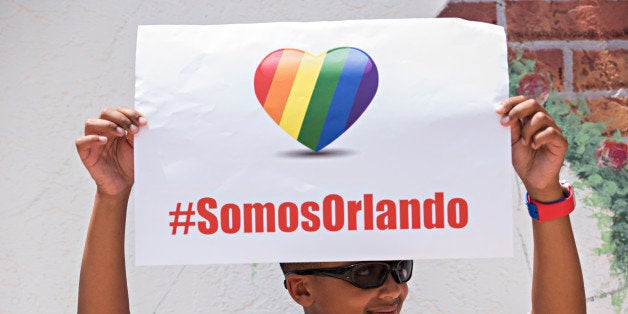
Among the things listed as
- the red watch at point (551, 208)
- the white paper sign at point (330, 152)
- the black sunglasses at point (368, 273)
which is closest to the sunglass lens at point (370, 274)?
the black sunglasses at point (368, 273)

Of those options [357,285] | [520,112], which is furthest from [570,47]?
[357,285]

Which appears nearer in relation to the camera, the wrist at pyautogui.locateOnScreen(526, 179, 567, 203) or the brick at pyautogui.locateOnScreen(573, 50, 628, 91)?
the wrist at pyautogui.locateOnScreen(526, 179, 567, 203)

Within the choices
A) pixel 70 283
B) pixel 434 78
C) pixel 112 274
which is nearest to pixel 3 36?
pixel 70 283

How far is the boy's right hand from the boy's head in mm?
421

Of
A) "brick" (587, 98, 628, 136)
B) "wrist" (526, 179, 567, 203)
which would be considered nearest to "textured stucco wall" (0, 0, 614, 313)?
"brick" (587, 98, 628, 136)

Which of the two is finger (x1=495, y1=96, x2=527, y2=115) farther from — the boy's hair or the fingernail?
the boy's hair

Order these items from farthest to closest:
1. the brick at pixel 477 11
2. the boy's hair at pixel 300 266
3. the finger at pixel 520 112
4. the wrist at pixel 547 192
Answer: the brick at pixel 477 11 < the boy's hair at pixel 300 266 < the wrist at pixel 547 192 < the finger at pixel 520 112

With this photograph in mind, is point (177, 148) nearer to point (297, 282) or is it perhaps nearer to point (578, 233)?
point (297, 282)

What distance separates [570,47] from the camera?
244 centimetres

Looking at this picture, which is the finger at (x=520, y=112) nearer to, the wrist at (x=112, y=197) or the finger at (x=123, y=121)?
the finger at (x=123, y=121)

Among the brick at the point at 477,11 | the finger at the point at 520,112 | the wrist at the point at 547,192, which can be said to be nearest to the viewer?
the finger at the point at 520,112

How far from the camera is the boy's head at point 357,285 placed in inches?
76.9

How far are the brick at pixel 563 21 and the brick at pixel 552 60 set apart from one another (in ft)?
0.11

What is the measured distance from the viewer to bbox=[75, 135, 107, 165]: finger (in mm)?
1812
